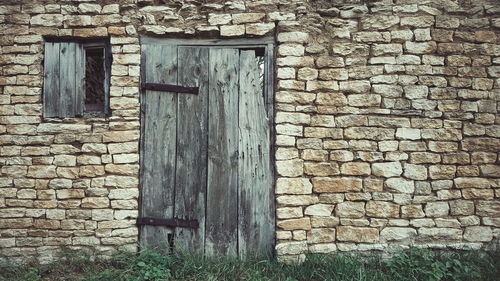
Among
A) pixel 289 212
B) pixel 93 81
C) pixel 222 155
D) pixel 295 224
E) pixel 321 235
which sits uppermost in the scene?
pixel 93 81

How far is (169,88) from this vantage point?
3.74m

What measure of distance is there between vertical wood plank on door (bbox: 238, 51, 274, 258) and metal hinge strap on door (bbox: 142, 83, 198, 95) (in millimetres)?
505

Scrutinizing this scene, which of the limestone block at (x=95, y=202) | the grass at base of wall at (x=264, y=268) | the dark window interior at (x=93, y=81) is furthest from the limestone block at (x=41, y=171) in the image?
the dark window interior at (x=93, y=81)

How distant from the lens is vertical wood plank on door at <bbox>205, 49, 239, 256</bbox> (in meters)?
3.68

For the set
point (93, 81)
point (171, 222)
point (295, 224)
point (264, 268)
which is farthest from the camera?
point (93, 81)

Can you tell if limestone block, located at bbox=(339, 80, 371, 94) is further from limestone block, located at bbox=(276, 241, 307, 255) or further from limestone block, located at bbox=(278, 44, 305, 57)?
limestone block, located at bbox=(276, 241, 307, 255)

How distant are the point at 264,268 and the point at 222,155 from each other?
117cm

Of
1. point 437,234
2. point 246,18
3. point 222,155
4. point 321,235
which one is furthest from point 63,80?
point 437,234

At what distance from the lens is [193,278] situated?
3.29 metres

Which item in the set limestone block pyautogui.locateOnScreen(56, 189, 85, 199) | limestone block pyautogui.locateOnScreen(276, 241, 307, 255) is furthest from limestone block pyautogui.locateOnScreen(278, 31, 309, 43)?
limestone block pyautogui.locateOnScreen(56, 189, 85, 199)

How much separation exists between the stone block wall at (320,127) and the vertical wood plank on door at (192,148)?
0.37 metres

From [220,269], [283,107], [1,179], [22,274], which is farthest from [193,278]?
[1,179]

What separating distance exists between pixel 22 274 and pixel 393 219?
11.6 feet

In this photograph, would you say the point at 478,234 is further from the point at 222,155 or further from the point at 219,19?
the point at 219,19
